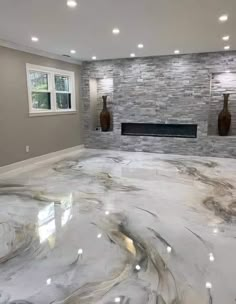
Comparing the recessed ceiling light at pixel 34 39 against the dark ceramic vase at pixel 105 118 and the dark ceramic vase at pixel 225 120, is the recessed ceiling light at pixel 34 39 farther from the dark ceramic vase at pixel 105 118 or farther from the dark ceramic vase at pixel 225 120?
the dark ceramic vase at pixel 225 120

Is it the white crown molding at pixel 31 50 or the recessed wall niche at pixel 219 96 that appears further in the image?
the recessed wall niche at pixel 219 96

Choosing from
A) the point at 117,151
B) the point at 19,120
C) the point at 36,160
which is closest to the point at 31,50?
the point at 19,120

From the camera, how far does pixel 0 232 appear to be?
289 cm

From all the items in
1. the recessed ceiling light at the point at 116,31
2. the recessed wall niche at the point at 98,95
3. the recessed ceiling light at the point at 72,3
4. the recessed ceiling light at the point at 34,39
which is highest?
the recessed ceiling light at the point at 34,39

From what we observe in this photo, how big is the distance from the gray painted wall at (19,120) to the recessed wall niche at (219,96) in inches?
158

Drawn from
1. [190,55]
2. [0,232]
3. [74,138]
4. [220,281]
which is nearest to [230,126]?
[190,55]

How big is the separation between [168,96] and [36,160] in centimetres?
378

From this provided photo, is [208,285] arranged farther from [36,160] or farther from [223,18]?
[36,160]

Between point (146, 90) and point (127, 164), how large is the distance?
2.37 meters

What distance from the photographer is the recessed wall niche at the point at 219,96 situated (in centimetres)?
667

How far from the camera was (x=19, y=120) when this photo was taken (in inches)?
221

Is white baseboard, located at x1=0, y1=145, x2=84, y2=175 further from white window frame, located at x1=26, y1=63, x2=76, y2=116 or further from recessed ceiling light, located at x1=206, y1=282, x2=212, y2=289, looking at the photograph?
recessed ceiling light, located at x1=206, y1=282, x2=212, y2=289

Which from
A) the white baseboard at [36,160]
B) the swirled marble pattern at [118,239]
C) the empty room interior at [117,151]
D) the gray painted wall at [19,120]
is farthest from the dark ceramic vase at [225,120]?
the gray painted wall at [19,120]

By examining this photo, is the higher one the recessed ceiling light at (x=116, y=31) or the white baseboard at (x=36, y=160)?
the recessed ceiling light at (x=116, y=31)
